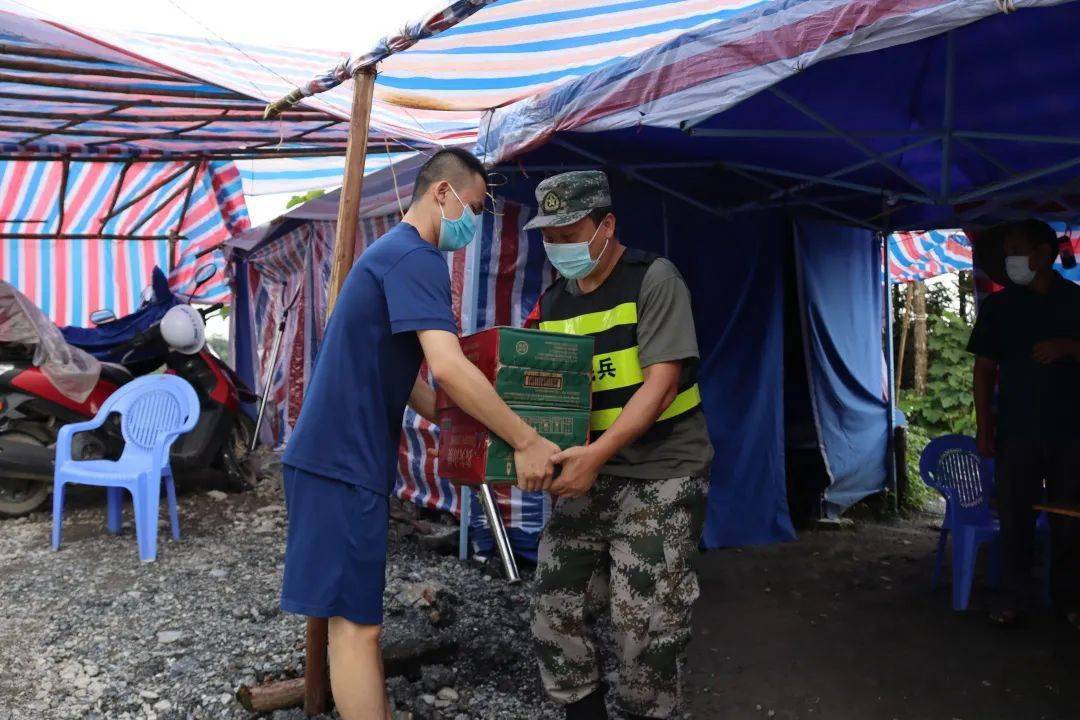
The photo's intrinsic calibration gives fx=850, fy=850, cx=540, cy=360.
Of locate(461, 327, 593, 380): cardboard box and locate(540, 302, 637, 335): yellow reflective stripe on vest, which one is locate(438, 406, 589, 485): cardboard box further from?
locate(540, 302, 637, 335): yellow reflective stripe on vest

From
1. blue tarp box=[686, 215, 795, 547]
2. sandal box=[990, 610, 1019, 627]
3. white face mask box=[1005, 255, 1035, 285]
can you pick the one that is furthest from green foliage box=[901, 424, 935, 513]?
white face mask box=[1005, 255, 1035, 285]

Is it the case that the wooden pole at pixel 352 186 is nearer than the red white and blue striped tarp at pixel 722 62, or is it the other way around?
the red white and blue striped tarp at pixel 722 62

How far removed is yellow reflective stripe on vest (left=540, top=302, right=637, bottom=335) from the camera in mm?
2707

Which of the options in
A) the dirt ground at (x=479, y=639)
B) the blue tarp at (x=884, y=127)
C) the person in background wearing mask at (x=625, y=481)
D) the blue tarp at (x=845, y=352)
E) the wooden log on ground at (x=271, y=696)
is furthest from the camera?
the blue tarp at (x=845, y=352)

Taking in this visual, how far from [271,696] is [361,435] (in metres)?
1.20

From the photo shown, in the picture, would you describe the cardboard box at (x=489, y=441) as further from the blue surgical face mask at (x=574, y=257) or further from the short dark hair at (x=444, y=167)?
the short dark hair at (x=444, y=167)

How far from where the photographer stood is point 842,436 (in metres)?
6.43

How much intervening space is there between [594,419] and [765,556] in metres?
3.31

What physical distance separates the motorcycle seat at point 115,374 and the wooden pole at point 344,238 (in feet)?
11.9

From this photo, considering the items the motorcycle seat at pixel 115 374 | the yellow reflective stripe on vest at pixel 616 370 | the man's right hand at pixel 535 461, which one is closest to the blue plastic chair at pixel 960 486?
the yellow reflective stripe on vest at pixel 616 370

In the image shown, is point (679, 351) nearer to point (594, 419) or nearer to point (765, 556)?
point (594, 419)

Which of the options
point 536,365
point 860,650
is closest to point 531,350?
point 536,365

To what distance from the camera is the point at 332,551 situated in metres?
2.26

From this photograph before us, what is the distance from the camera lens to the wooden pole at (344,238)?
108 inches
